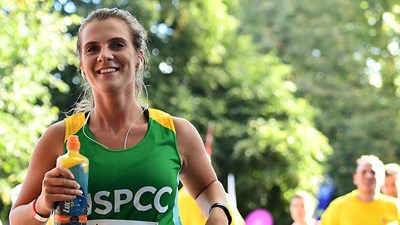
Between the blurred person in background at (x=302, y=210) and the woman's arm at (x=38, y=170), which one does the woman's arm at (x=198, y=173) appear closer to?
the woman's arm at (x=38, y=170)

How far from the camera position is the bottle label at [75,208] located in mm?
1963

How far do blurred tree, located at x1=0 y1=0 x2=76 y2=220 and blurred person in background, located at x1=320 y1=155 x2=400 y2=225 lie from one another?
3.82m

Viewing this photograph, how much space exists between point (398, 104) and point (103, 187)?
64.4 feet

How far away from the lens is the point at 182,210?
Result: 6133mm

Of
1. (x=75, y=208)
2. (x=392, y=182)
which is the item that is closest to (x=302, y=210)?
(x=392, y=182)

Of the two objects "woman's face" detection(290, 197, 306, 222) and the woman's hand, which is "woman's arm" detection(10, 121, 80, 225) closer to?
the woman's hand

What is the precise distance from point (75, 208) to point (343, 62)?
2303 cm

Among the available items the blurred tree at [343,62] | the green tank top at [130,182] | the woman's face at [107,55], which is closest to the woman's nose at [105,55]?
the woman's face at [107,55]

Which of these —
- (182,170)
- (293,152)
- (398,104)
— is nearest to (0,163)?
(182,170)

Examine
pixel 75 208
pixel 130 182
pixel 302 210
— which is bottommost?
pixel 75 208

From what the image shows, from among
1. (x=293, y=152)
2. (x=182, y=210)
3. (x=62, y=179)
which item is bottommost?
(x=62, y=179)

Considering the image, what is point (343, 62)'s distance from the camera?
24453 millimetres

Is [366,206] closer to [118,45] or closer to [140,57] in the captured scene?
[140,57]

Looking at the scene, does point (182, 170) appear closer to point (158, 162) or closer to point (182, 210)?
point (158, 162)
